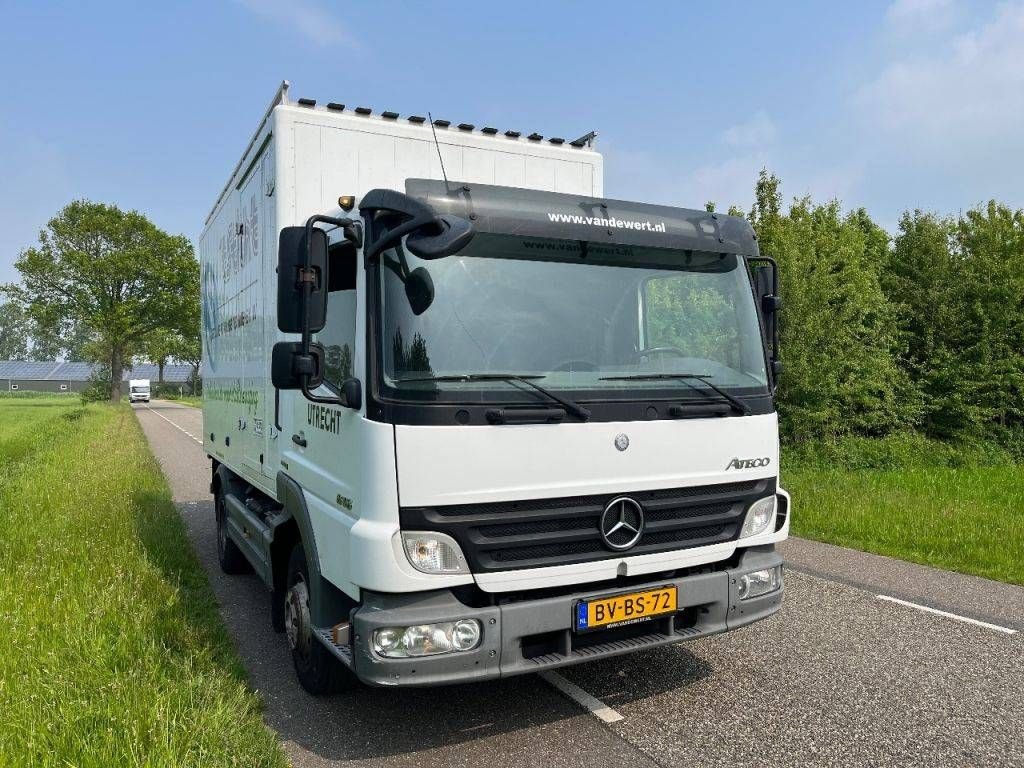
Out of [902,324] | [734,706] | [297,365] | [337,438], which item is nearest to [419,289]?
[297,365]

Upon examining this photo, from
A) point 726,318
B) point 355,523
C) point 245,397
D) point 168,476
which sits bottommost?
point 168,476

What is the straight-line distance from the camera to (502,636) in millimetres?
3350

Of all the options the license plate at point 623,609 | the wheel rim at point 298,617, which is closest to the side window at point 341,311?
the wheel rim at point 298,617

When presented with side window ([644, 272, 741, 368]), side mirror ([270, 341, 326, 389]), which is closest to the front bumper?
side mirror ([270, 341, 326, 389])

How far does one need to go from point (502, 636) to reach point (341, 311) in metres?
1.68

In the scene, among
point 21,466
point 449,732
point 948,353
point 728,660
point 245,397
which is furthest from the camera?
point 948,353

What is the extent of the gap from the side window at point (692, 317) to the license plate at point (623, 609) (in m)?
1.22

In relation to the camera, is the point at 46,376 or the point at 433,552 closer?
the point at 433,552

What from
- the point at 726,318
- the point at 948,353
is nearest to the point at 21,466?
the point at 726,318

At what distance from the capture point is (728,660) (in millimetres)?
4652

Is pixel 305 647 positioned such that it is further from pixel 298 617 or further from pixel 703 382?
pixel 703 382

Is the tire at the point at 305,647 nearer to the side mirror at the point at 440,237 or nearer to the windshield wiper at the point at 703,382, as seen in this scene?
the side mirror at the point at 440,237

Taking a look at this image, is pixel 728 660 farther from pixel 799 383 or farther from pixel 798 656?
pixel 799 383

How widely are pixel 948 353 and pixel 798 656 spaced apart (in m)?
17.3
